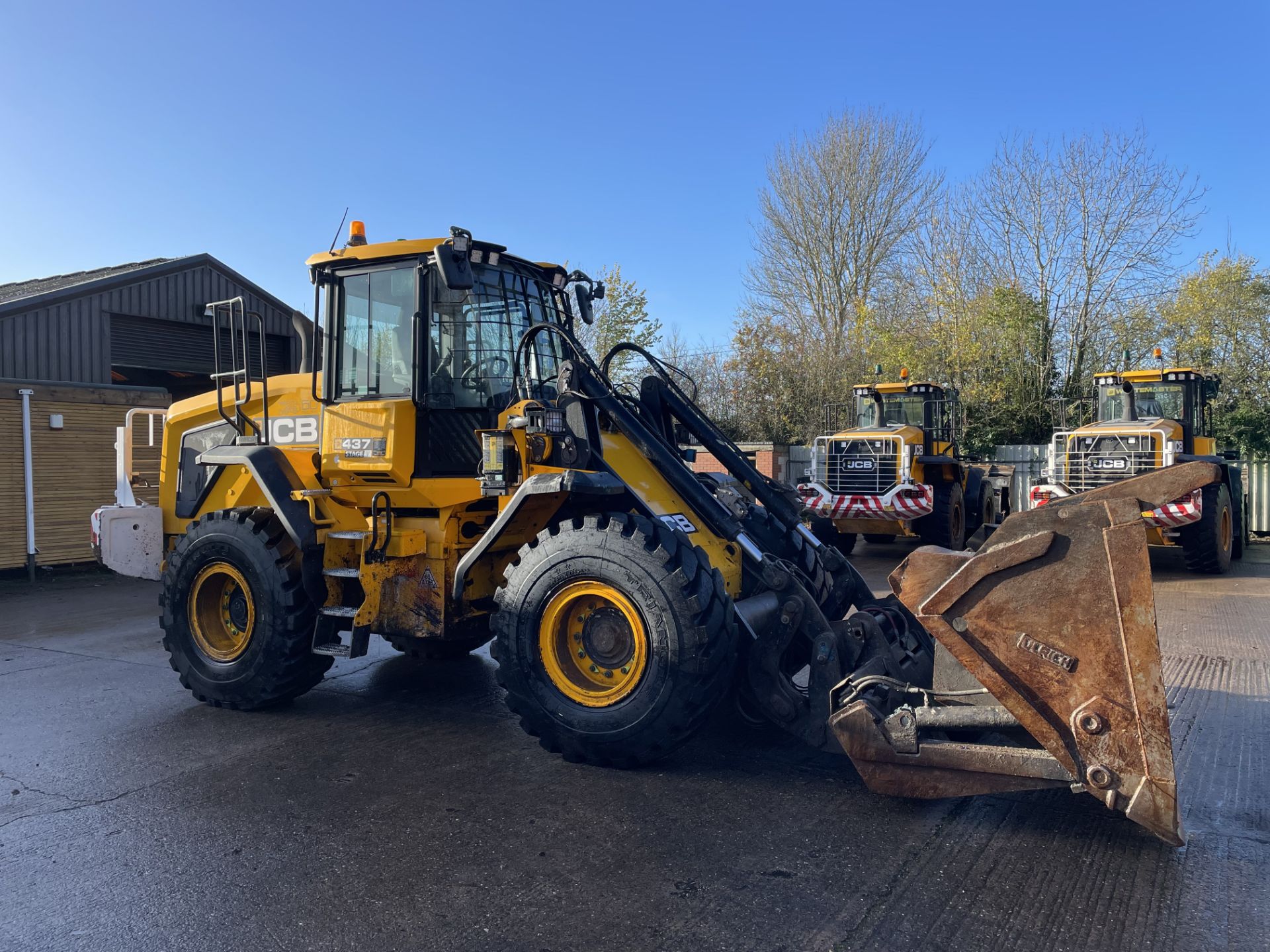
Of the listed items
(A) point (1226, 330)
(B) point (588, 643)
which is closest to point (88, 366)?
(B) point (588, 643)

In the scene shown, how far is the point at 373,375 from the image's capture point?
5.92 metres

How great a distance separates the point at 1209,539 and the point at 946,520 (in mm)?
3475

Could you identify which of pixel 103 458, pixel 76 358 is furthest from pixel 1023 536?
pixel 76 358

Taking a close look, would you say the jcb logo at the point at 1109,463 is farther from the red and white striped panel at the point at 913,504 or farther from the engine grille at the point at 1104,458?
the red and white striped panel at the point at 913,504

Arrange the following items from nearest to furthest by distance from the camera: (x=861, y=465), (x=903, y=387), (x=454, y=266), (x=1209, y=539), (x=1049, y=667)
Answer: (x=1049, y=667) < (x=454, y=266) < (x=1209, y=539) < (x=861, y=465) < (x=903, y=387)

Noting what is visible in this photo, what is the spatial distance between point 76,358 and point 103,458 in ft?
10.4

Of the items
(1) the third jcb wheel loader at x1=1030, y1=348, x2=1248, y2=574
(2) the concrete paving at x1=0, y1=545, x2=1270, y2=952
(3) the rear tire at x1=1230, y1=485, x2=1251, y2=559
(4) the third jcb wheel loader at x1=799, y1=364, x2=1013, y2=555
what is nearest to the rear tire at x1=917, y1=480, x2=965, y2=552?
(4) the third jcb wheel loader at x1=799, y1=364, x2=1013, y2=555

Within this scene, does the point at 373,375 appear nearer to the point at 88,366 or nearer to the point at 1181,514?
the point at 1181,514

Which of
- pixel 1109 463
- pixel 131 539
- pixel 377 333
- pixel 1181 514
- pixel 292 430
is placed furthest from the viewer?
pixel 1109 463

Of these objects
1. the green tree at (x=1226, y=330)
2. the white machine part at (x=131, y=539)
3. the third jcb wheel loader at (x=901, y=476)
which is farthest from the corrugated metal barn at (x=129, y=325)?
the green tree at (x=1226, y=330)

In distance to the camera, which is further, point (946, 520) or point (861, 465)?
point (861, 465)

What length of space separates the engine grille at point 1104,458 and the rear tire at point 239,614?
36.8 ft

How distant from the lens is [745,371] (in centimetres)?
2316

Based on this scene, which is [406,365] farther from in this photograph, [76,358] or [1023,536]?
[76,358]
